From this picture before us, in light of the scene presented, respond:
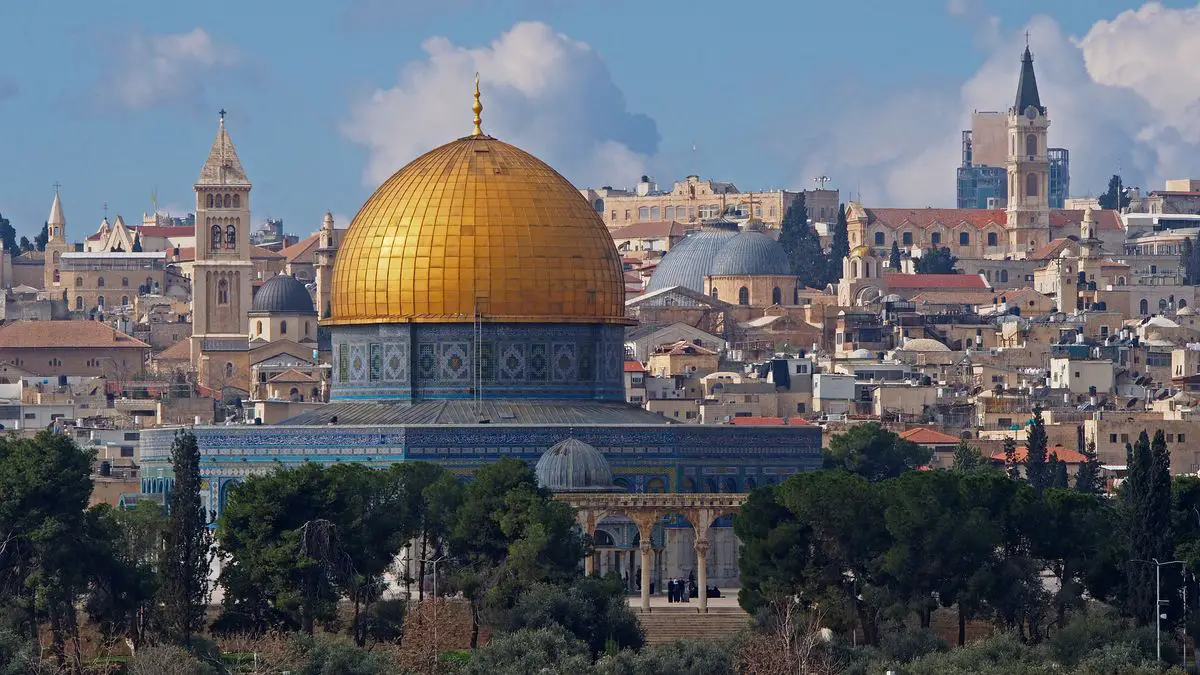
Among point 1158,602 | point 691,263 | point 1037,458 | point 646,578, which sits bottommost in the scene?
point 1158,602

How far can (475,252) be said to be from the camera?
200ft

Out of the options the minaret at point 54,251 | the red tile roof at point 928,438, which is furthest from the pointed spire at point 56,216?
the red tile roof at point 928,438

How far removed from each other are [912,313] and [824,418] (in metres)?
29.9

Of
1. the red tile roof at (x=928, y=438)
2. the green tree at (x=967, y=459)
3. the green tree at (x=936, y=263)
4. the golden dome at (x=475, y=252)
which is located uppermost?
the green tree at (x=936, y=263)

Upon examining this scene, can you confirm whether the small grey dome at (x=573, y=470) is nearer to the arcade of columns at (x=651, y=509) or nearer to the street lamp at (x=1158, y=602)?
the arcade of columns at (x=651, y=509)

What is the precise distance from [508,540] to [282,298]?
63.7m

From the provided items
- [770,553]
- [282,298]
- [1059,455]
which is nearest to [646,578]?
[770,553]

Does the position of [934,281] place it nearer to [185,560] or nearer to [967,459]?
[967,459]

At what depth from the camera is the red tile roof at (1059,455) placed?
79.2 m

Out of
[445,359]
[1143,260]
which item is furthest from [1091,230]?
[445,359]

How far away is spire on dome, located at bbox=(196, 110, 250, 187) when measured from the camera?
121 meters

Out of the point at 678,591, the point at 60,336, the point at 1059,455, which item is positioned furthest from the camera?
the point at 60,336

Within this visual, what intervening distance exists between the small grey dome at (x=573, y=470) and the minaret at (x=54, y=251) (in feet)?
280

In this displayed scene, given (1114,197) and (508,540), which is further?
(1114,197)
